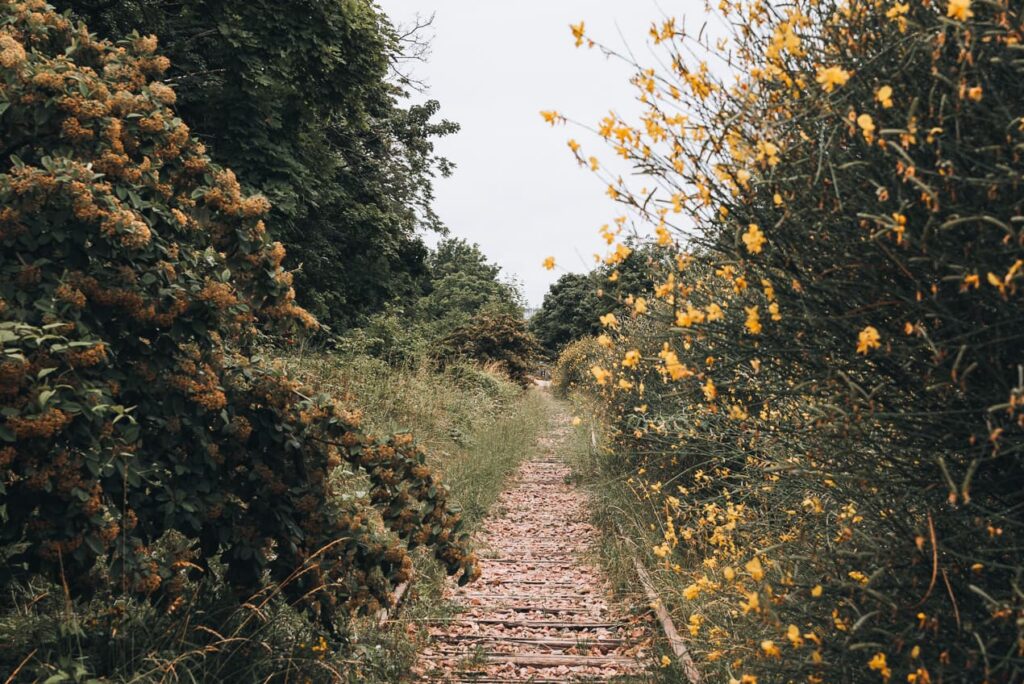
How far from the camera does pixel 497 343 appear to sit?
99.1ft

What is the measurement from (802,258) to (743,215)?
293mm

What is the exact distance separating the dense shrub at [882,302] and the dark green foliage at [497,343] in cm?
2644

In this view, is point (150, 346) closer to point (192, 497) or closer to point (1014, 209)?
point (192, 497)

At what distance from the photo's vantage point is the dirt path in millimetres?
5316

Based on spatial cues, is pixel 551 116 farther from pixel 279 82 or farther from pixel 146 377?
pixel 279 82

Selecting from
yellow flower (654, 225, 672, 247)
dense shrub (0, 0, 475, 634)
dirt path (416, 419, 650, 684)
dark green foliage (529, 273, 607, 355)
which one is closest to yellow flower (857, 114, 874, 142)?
yellow flower (654, 225, 672, 247)

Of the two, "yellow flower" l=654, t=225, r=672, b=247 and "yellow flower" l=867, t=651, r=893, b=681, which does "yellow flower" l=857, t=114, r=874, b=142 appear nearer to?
"yellow flower" l=654, t=225, r=672, b=247

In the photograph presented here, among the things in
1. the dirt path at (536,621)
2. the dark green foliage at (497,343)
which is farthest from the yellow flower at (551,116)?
the dark green foliage at (497,343)

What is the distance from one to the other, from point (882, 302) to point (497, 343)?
27940mm

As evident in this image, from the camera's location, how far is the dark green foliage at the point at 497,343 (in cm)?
2977

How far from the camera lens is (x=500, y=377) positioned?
87.5ft

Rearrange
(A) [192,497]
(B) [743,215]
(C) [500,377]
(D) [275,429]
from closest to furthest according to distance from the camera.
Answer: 1. (B) [743,215]
2. (A) [192,497]
3. (D) [275,429]
4. (C) [500,377]

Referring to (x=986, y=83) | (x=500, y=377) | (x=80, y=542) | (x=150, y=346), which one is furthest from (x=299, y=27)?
(x=500, y=377)

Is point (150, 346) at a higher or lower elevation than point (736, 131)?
lower
